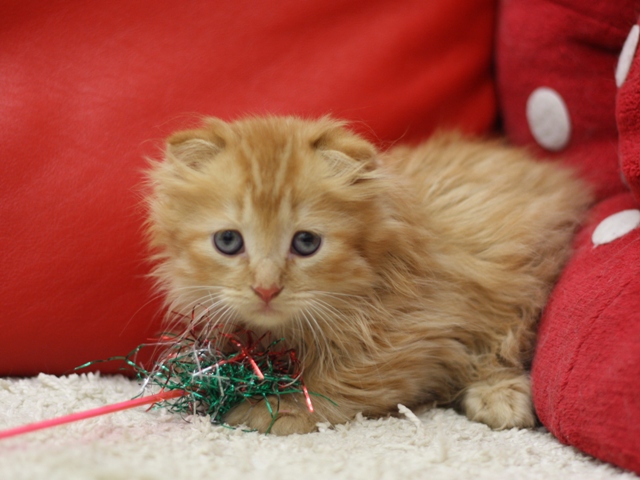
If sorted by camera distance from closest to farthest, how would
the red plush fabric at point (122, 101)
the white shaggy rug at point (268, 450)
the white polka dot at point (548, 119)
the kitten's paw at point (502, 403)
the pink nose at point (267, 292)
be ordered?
the white shaggy rug at point (268, 450), the pink nose at point (267, 292), the kitten's paw at point (502, 403), the red plush fabric at point (122, 101), the white polka dot at point (548, 119)

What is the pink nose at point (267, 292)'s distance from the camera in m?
1.24

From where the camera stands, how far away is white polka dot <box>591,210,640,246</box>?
1.38 metres

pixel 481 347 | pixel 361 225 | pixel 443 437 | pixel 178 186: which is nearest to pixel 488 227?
pixel 481 347

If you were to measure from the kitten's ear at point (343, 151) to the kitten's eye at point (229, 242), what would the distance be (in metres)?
0.25

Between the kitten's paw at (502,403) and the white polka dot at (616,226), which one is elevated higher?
the white polka dot at (616,226)

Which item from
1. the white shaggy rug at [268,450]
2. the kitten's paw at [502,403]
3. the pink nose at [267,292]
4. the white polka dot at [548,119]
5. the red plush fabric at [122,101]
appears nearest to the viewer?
the white shaggy rug at [268,450]

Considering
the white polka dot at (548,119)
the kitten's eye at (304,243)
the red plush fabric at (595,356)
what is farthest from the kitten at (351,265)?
the white polka dot at (548,119)

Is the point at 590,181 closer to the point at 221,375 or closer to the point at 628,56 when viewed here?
the point at 628,56

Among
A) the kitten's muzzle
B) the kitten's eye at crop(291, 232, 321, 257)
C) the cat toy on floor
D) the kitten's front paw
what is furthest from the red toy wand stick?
the kitten's eye at crop(291, 232, 321, 257)

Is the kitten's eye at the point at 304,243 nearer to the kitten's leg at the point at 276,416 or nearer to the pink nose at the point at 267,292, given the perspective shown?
the pink nose at the point at 267,292

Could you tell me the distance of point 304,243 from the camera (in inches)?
51.3

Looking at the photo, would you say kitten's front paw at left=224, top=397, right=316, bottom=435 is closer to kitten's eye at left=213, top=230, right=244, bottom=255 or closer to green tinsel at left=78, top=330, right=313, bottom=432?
green tinsel at left=78, top=330, right=313, bottom=432

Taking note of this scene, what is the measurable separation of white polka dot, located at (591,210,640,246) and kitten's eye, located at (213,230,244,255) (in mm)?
800

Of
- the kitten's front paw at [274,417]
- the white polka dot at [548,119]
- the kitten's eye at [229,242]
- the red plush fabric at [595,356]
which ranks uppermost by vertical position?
the white polka dot at [548,119]
